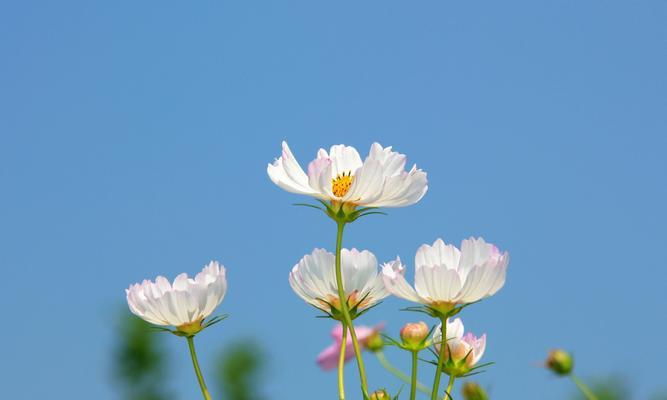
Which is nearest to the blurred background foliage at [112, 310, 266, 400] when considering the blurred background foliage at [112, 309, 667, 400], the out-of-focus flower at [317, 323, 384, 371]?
the blurred background foliage at [112, 309, 667, 400]

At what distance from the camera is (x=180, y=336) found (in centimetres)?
162

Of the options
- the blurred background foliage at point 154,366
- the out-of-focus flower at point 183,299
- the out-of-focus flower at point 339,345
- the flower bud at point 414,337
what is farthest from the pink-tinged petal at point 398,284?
the blurred background foliage at point 154,366

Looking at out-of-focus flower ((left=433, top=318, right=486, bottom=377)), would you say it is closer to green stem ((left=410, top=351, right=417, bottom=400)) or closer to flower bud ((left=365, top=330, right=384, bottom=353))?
green stem ((left=410, top=351, right=417, bottom=400))

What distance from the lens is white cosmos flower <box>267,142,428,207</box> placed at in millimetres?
1509

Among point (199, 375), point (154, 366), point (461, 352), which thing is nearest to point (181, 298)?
point (199, 375)

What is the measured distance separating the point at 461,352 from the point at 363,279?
0.20 metres

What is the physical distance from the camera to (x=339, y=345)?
242 cm

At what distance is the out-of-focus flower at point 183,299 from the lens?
160 centimetres

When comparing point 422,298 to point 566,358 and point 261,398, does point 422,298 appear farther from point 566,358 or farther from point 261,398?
point 261,398

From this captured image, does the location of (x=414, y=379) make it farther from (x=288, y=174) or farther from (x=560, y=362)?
(x=560, y=362)

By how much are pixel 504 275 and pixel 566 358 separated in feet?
2.83

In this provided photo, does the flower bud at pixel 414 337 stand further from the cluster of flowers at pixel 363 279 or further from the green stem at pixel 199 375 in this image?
the green stem at pixel 199 375

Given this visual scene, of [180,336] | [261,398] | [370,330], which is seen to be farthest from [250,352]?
[180,336]

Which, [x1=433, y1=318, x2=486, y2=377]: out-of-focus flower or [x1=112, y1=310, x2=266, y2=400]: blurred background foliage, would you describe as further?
[x1=112, y1=310, x2=266, y2=400]: blurred background foliage
